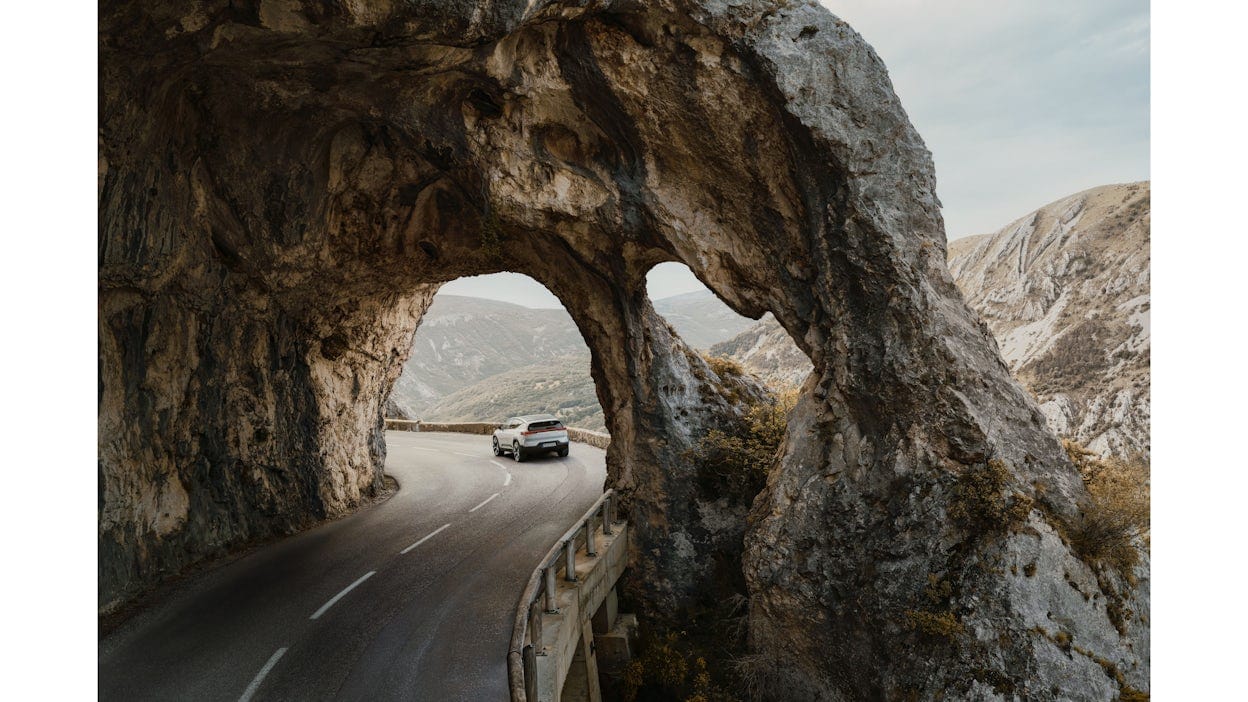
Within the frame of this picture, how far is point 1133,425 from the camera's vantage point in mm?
25250

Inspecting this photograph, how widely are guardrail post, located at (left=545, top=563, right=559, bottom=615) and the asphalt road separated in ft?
2.56

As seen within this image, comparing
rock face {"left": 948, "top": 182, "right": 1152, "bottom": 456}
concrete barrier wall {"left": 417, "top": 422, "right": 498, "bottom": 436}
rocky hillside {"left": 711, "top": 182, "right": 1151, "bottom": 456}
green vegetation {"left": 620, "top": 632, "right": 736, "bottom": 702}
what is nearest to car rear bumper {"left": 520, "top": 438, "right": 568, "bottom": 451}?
rocky hillside {"left": 711, "top": 182, "right": 1151, "bottom": 456}

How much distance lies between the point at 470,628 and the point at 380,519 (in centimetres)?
784

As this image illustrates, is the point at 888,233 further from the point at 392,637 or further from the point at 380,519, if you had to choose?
the point at 380,519

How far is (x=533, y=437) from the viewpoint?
24938 mm

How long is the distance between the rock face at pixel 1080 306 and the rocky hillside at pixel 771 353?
45.7 ft

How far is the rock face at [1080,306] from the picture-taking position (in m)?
27.0

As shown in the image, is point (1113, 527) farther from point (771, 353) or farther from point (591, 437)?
point (771, 353)

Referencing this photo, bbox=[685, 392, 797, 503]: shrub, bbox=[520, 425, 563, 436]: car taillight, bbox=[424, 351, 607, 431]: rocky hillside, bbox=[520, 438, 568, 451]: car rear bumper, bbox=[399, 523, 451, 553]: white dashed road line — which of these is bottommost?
bbox=[424, 351, 607, 431]: rocky hillside

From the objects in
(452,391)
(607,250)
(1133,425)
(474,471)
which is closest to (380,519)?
(474,471)

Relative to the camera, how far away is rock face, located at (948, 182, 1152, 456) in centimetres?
2700

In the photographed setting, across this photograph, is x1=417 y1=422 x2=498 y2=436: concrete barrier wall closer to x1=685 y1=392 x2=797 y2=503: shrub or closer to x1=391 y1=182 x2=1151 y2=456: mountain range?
x1=391 y1=182 x2=1151 y2=456: mountain range

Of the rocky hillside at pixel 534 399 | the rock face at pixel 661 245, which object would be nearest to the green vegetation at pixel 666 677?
the rock face at pixel 661 245

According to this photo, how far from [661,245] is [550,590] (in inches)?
281
